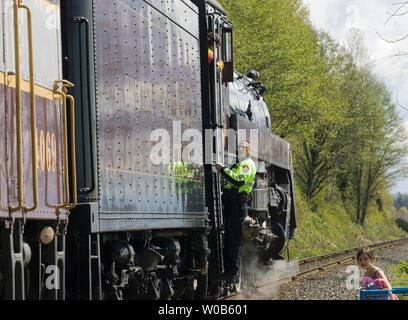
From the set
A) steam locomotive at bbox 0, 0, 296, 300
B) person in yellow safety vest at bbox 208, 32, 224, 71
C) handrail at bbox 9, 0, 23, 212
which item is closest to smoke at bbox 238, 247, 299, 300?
steam locomotive at bbox 0, 0, 296, 300

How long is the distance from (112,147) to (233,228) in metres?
4.09

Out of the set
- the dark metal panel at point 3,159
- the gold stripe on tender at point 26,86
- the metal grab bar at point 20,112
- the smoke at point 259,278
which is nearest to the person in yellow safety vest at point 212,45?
the smoke at point 259,278

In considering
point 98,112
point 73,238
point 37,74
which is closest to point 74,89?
point 98,112

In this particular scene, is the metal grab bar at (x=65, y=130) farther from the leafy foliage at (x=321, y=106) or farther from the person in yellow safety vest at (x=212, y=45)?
the leafy foliage at (x=321, y=106)

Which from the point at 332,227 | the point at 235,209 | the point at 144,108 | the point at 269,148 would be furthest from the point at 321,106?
the point at 144,108

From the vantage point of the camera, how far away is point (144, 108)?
7562mm

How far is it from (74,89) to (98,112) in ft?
0.95

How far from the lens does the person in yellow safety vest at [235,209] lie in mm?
10258

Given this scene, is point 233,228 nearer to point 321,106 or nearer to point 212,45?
point 212,45

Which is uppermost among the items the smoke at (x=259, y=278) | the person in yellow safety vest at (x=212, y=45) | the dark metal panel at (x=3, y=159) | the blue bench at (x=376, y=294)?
the person in yellow safety vest at (x=212, y=45)

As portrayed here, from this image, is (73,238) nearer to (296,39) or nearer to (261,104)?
(261,104)

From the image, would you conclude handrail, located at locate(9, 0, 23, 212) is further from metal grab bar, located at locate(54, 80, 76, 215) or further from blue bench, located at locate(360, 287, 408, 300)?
blue bench, located at locate(360, 287, 408, 300)

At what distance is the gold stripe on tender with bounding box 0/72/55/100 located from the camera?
4.91m

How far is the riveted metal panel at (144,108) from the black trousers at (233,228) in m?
1.08
